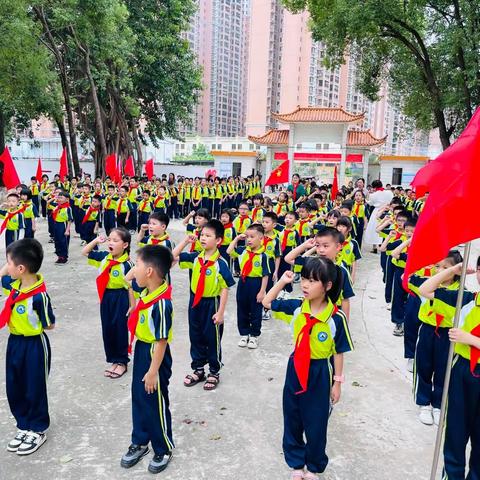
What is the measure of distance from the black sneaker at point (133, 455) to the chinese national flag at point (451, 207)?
208 centimetres

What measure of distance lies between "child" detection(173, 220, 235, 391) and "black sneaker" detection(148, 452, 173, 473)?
1092mm

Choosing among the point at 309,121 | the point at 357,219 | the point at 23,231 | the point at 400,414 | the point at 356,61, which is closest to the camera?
the point at 400,414

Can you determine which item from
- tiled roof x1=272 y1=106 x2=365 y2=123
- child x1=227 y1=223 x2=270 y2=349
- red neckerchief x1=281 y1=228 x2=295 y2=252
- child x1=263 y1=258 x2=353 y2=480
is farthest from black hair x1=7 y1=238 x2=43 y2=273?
tiled roof x1=272 y1=106 x2=365 y2=123

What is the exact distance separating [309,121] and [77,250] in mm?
19610

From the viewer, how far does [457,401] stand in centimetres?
280

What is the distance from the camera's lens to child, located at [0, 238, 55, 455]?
10.9 feet

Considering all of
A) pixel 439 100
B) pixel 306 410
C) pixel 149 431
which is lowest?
pixel 149 431

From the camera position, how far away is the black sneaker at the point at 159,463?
3105mm

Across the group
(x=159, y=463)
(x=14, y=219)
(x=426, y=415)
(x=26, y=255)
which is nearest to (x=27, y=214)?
(x=14, y=219)

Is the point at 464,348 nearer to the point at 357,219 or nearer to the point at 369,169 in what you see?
the point at 357,219

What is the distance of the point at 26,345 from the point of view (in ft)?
11.0

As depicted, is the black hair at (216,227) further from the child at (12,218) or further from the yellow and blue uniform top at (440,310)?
the child at (12,218)

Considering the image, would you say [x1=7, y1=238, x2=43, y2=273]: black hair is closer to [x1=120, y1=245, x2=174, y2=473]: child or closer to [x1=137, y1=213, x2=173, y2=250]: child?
[x1=120, y1=245, x2=174, y2=473]: child

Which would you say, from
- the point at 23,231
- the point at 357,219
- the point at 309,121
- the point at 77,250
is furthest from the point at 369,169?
the point at 23,231
